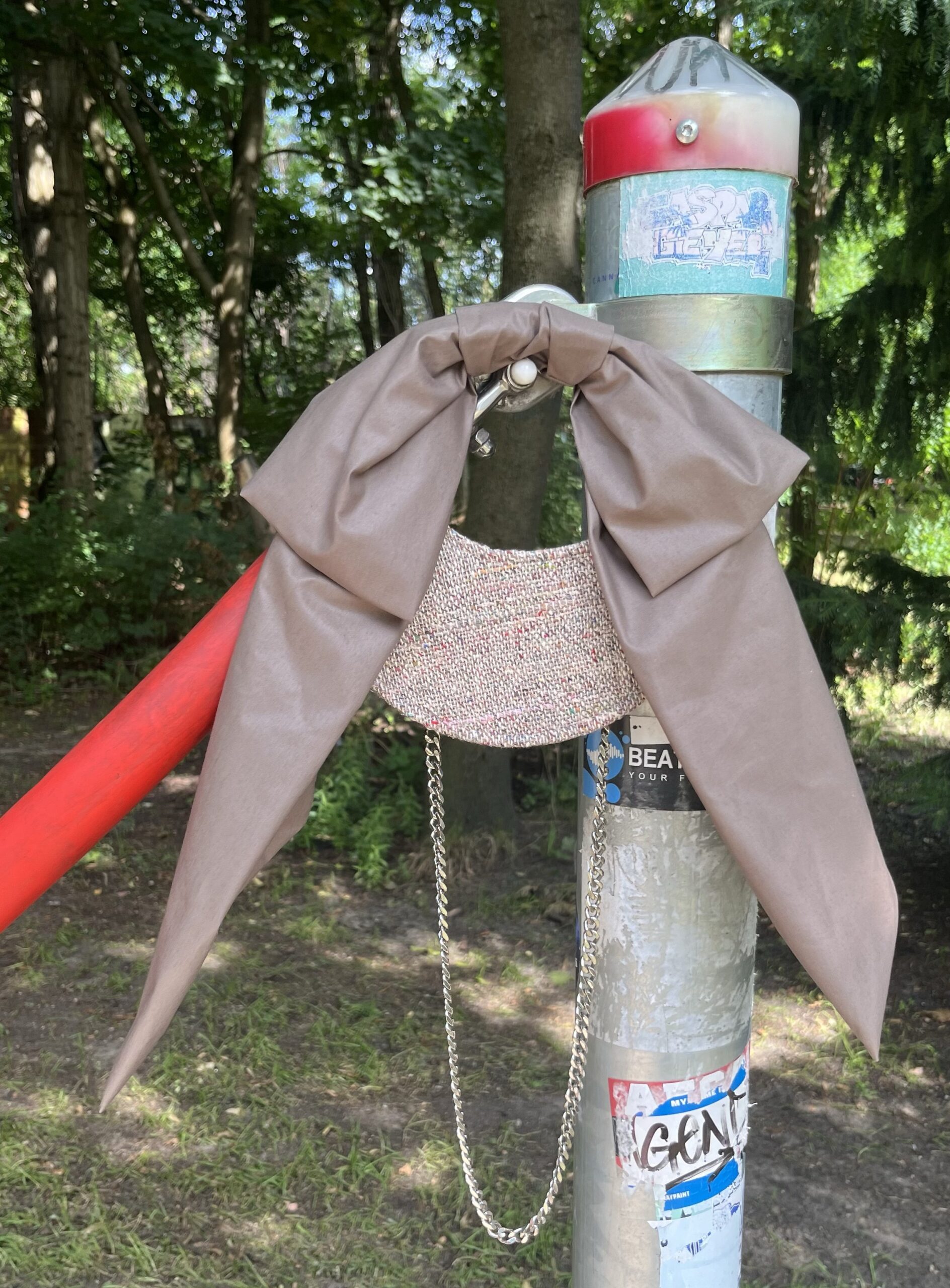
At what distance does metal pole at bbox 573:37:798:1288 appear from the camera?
151 centimetres

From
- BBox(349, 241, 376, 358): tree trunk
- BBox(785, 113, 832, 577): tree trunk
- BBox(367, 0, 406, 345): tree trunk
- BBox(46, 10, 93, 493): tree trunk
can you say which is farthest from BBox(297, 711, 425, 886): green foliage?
BBox(349, 241, 376, 358): tree trunk

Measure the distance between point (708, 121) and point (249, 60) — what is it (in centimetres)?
748

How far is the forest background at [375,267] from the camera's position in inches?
160

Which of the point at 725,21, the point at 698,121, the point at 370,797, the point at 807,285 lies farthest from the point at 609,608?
the point at 725,21

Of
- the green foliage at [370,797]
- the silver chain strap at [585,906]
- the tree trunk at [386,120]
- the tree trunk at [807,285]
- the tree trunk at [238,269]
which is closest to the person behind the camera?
the silver chain strap at [585,906]

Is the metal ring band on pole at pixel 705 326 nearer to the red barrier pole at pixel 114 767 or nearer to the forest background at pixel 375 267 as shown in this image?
the red barrier pole at pixel 114 767

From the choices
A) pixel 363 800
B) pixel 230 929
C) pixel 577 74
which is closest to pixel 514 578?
pixel 230 929

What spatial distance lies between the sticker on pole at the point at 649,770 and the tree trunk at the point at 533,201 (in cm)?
301

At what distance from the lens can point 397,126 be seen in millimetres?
9359

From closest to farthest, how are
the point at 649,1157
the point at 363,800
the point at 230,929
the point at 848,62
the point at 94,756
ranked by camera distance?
the point at 94,756
the point at 649,1157
the point at 848,62
the point at 230,929
the point at 363,800

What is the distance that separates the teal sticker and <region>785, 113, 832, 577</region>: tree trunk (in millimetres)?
2377

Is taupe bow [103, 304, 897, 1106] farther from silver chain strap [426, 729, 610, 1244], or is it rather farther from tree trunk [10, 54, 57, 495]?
tree trunk [10, 54, 57, 495]

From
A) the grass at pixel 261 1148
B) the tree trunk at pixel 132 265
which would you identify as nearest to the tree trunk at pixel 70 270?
the tree trunk at pixel 132 265

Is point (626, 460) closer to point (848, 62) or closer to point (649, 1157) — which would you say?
point (649, 1157)
